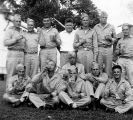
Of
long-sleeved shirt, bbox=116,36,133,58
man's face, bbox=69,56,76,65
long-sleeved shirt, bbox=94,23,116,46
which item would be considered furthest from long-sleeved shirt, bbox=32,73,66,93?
long-sleeved shirt, bbox=116,36,133,58

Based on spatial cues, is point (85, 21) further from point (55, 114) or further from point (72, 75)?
point (55, 114)

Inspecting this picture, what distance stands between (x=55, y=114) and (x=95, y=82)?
66.1 inches

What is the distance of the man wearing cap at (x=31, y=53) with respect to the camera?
8.76 metres

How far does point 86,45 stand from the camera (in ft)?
28.6

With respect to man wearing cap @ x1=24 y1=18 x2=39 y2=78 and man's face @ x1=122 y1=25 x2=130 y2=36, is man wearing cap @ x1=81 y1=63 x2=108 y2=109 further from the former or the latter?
man wearing cap @ x1=24 y1=18 x2=39 y2=78

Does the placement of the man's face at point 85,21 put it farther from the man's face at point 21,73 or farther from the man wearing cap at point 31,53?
the man's face at point 21,73

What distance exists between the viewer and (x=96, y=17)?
32406 millimetres

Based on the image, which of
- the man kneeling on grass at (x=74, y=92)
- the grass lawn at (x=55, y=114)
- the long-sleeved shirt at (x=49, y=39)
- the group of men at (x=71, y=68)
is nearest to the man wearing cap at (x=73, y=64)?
the group of men at (x=71, y=68)

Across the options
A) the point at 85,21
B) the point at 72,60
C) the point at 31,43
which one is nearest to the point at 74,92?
the point at 72,60

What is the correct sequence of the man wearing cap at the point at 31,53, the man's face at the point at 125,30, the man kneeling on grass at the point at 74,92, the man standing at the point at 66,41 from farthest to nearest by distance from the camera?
the man standing at the point at 66,41 → the man wearing cap at the point at 31,53 → the man's face at the point at 125,30 → the man kneeling on grass at the point at 74,92

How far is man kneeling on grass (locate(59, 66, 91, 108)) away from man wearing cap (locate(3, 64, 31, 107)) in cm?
108

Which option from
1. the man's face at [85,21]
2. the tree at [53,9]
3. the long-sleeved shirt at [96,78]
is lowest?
the long-sleeved shirt at [96,78]

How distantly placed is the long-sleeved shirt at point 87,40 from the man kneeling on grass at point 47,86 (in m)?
1.09

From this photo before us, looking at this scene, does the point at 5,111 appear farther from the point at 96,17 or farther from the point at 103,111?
the point at 96,17
